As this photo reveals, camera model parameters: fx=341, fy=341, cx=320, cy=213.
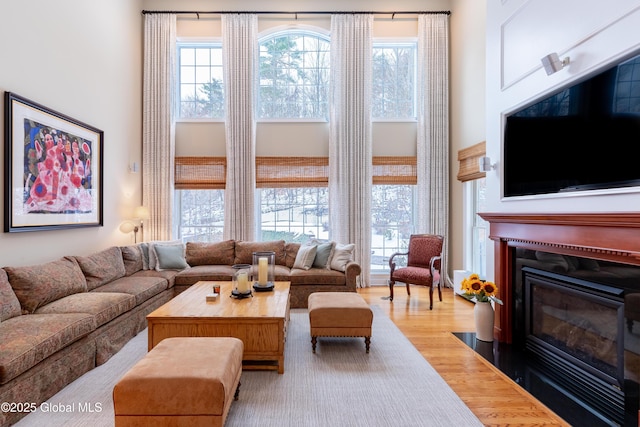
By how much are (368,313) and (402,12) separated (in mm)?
5260

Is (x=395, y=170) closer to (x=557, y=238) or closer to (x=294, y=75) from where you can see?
(x=294, y=75)

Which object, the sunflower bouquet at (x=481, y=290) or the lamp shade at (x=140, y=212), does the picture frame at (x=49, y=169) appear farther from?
the sunflower bouquet at (x=481, y=290)

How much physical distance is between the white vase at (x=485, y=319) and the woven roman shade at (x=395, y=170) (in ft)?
9.84

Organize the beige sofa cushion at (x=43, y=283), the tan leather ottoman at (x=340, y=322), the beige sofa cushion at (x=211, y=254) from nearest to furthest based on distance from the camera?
1. the beige sofa cushion at (x=43, y=283)
2. the tan leather ottoman at (x=340, y=322)
3. the beige sofa cushion at (x=211, y=254)

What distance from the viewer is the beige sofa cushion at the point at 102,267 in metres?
3.71

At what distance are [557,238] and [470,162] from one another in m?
2.65

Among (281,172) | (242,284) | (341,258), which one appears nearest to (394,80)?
(281,172)

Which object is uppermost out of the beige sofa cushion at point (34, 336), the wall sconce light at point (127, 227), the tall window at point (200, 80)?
the tall window at point (200, 80)

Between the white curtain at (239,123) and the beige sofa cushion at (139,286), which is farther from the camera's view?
the white curtain at (239,123)

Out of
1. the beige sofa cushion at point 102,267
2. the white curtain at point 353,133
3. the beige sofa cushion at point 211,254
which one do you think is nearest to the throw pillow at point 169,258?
the beige sofa cushion at point 211,254

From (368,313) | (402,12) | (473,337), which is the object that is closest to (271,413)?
(368,313)

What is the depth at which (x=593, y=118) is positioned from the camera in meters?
2.25

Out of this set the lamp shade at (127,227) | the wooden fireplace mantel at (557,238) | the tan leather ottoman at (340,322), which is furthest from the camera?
the lamp shade at (127,227)

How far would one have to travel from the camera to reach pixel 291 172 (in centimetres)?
589
